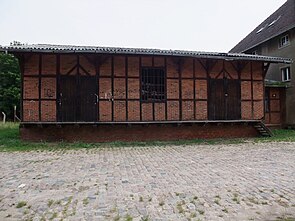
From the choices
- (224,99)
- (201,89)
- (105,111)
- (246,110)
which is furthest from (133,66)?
(246,110)

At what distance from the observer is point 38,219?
148 inches

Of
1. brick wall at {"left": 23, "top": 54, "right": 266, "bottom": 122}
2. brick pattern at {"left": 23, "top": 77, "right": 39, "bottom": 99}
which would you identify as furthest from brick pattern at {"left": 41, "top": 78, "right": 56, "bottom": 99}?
brick pattern at {"left": 23, "top": 77, "right": 39, "bottom": 99}

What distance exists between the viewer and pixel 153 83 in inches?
508

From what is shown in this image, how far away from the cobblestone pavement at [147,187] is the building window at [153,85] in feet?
14.3

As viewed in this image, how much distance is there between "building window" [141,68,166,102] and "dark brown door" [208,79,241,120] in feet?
7.90

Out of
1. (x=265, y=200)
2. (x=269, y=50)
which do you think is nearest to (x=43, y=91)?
(x=265, y=200)

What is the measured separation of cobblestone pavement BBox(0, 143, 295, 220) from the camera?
4008 millimetres

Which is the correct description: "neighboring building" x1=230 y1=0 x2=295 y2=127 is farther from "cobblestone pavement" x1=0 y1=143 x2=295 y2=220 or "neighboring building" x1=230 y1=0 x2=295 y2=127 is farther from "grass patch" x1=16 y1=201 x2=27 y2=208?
"grass patch" x1=16 y1=201 x2=27 y2=208

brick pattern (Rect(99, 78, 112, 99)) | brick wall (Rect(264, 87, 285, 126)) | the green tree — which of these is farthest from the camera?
the green tree

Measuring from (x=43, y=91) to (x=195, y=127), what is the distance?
23.0 ft

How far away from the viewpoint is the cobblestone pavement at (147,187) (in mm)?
4008

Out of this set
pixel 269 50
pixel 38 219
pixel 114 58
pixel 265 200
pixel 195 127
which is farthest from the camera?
pixel 269 50

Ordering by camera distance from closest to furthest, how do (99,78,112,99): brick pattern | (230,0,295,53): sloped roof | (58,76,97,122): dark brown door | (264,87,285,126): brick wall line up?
(58,76,97,122): dark brown door, (99,78,112,99): brick pattern, (264,87,285,126): brick wall, (230,0,295,53): sloped roof

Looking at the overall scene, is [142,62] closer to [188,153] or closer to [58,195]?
[188,153]
